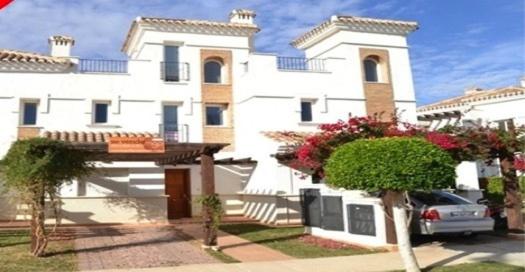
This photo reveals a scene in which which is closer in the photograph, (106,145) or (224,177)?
(106,145)

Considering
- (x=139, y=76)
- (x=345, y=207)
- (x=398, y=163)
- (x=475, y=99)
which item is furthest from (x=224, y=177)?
(x=475, y=99)

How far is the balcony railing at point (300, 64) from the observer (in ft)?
71.2

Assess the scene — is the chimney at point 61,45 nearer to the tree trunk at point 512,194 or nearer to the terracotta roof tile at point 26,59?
the terracotta roof tile at point 26,59

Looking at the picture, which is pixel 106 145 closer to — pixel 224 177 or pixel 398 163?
pixel 398 163

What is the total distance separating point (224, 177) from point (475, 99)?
17.0 m

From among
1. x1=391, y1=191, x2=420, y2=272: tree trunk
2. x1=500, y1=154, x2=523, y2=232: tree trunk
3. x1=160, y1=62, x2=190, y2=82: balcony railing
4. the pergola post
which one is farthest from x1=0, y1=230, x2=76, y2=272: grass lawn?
x1=500, y1=154, x2=523, y2=232: tree trunk

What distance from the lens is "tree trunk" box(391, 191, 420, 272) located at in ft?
30.1

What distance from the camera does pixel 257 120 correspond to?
20.6 metres

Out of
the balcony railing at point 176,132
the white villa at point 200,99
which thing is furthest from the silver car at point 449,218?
the balcony railing at point 176,132

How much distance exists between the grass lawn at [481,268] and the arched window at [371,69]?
14165 millimetres

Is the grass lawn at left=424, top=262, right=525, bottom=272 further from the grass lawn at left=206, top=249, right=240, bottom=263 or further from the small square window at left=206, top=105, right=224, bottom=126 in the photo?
the small square window at left=206, top=105, right=224, bottom=126

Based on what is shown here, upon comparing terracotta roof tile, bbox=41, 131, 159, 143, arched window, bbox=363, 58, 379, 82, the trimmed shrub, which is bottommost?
the trimmed shrub

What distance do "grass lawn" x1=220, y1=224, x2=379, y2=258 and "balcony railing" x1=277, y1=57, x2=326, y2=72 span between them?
721cm

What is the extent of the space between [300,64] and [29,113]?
11.7m
